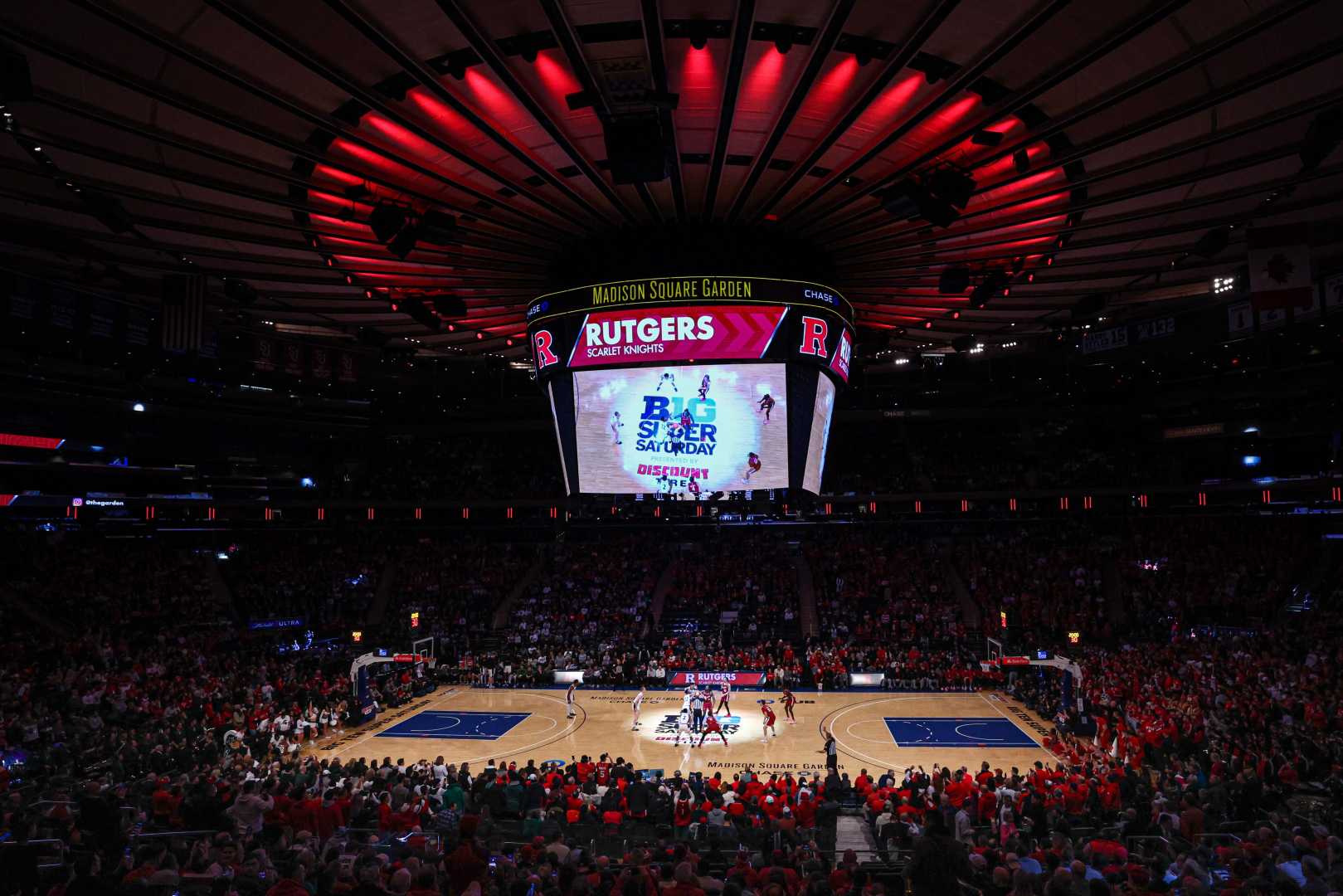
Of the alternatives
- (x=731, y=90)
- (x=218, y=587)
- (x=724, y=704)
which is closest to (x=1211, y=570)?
(x=724, y=704)

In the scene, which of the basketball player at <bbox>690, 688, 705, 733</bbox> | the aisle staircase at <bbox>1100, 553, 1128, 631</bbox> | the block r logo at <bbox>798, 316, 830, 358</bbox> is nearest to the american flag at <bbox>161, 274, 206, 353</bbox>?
the block r logo at <bbox>798, 316, 830, 358</bbox>

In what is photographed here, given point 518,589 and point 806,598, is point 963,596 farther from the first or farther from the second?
point 518,589

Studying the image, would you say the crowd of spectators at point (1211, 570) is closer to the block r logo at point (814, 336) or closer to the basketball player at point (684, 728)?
the basketball player at point (684, 728)

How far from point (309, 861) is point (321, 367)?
A: 18.4m

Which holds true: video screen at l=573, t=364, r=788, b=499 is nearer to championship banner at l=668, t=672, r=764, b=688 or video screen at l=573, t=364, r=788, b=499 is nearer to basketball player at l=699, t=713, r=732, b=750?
basketball player at l=699, t=713, r=732, b=750

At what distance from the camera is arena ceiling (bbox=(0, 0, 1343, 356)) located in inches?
348

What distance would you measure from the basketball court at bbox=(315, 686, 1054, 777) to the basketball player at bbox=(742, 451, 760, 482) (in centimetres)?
933

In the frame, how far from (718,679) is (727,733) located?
21.4ft

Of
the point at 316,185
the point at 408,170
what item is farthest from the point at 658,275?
the point at 316,185

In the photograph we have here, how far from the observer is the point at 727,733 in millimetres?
26328

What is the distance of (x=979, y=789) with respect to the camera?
16766mm

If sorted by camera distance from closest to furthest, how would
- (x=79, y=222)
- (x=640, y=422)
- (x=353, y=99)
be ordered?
(x=353, y=99)
(x=79, y=222)
(x=640, y=422)

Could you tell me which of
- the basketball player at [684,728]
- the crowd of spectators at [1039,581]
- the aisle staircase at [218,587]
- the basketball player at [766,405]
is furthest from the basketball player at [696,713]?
the aisle staircase at [218,587]

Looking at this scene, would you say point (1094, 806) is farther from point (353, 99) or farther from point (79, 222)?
point (79, 222)
